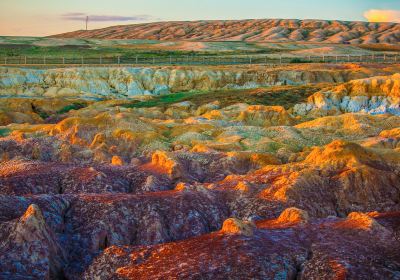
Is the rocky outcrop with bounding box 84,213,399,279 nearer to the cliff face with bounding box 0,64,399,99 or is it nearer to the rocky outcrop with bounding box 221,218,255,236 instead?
the rocky outcrop with bounding box 221,218,255,236

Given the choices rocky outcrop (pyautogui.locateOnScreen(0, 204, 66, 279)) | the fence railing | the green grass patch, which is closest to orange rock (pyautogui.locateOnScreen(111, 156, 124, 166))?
rocky outcrop (pyautogui.locateOnScreen(0, 204, 66, 279))

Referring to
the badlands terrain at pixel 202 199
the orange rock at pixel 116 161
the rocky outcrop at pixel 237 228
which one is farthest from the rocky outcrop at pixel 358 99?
the rocky outcrop at pixel 237 228

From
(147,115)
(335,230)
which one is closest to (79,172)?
(335,230)

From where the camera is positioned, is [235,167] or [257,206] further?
[235,167]

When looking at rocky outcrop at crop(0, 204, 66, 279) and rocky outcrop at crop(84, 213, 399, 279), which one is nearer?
rocky outcrop at crop(84, 213, 399, 279)

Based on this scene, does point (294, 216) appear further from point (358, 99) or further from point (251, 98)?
point (251, 98)

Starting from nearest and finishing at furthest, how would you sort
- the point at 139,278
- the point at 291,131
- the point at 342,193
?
the point at 139,278 < the point at 342,193 < the point at 291,131

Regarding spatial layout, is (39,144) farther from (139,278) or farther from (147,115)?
(139,278)

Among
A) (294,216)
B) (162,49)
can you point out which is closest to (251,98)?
(294,216)
